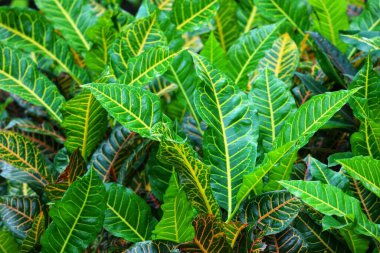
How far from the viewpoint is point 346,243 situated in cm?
139

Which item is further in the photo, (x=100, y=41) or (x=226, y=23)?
(x=226, y=23)

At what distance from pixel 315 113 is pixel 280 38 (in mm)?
495

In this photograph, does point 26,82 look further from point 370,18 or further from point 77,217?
point 370,18

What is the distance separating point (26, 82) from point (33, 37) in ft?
0.61

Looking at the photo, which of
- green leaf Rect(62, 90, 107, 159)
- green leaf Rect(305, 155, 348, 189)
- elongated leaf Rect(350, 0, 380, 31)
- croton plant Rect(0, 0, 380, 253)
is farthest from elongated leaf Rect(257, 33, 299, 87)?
green leaf Rect(62, 90, 107, 159)

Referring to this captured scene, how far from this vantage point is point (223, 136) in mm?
1369

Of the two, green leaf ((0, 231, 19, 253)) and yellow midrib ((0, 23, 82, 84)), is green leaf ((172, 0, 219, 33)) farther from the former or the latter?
green leaf ((0, 231, 19, 253))

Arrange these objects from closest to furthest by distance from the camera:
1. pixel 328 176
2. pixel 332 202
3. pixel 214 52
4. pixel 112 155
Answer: pixel 332 202, pixel 328 176, pixel 112 155, pixel 214 52

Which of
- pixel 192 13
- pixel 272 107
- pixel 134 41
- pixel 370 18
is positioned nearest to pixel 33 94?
pixel 134 41

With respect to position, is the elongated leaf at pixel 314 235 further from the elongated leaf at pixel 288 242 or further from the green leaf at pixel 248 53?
the green leaf at pixel 248 53

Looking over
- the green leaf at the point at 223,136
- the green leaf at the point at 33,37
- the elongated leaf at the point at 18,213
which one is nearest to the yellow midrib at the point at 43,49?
the green leaf at the point at 33,37

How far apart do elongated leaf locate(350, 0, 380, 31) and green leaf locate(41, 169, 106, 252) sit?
0.98 m

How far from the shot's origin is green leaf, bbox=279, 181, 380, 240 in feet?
3.98

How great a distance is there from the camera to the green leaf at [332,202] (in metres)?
1.21
